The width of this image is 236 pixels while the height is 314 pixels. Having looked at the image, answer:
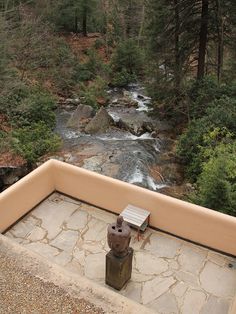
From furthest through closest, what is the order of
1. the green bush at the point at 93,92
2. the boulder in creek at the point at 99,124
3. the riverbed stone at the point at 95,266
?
the green bush at the point at 93,92 → the boulder in creek at the point at 99,124 → the riverbed stone at the point at 95,266

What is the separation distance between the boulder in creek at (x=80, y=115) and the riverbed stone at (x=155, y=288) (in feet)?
37.0

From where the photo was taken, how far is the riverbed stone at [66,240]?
6.01 meters

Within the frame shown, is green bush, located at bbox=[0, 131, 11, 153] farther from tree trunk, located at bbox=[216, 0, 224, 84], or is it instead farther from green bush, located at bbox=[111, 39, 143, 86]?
green bush, located at bbox=[111, 39, 143, 86]

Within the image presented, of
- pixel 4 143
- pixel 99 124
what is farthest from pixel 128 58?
pixel 4 143

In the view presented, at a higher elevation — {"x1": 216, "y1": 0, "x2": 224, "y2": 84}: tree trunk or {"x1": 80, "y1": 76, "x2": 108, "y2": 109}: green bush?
{"x1": 216, "y1": 0, "x2": 224, "y2": 84}: tree trunk

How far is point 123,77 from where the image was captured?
2162cm

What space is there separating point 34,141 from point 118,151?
3193mm

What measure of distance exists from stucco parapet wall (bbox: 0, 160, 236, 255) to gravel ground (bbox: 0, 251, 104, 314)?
1.63m

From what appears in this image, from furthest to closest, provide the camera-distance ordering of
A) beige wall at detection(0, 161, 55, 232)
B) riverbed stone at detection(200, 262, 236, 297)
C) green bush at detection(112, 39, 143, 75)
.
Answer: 1. green bush at detection(112, 39, 143, 75)
2. beige wall at detection(0, 161, 55, 232)
3. riverbed stone at detection(200, 262, 236, 297)

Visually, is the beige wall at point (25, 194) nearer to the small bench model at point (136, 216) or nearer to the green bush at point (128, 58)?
the small bench model at point (136, 216)

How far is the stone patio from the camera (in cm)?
517

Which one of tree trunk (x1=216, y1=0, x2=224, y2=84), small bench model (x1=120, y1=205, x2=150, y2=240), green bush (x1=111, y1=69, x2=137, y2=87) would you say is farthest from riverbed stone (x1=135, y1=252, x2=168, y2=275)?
green bush (x1=111, y1=69, x2=137, y2=87)

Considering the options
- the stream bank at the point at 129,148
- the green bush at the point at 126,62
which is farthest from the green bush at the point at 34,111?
the green bush at the point at 126,62

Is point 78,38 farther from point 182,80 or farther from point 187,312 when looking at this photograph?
point 187,312
